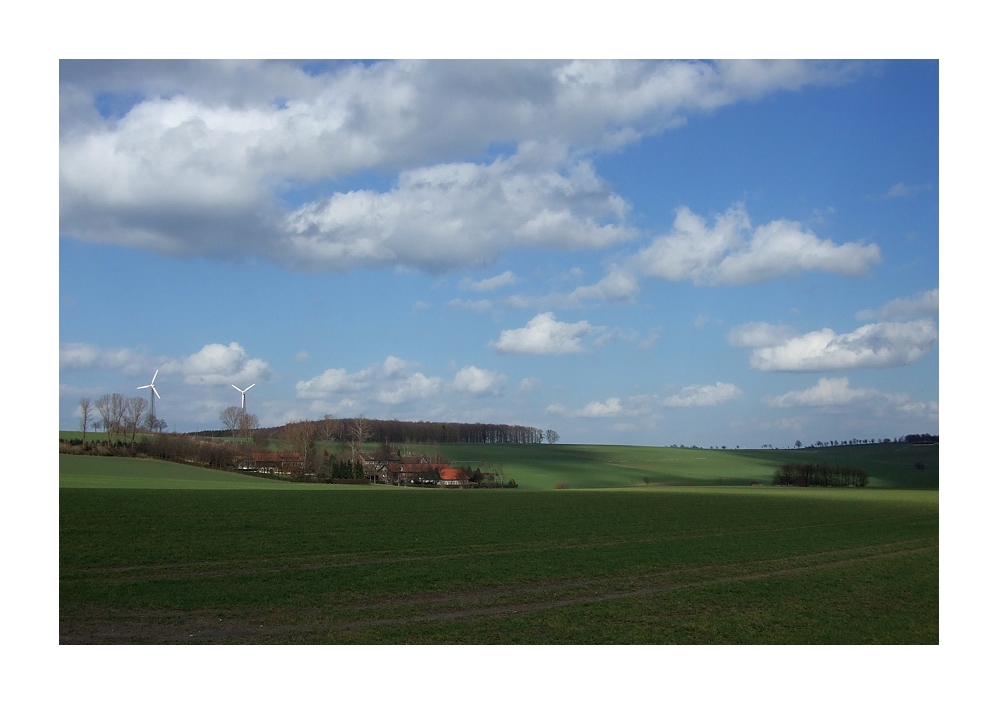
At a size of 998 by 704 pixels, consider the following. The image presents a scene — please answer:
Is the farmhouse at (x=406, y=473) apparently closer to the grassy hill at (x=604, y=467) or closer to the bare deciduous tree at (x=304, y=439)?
the grassy hill at (x=604, y=467)

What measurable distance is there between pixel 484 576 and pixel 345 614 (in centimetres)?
537

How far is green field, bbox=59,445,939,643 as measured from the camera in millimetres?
16047

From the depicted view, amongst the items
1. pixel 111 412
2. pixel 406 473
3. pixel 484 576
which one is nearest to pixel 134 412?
pixel 111 412

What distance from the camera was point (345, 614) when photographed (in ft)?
55.4

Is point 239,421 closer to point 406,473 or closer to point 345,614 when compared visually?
point 406,473

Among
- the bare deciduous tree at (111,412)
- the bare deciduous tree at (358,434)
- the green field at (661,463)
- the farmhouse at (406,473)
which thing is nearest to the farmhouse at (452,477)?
the farmhouse at (406,473)

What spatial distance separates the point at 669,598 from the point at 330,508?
95.5ft

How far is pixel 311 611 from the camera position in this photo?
56.3 feet

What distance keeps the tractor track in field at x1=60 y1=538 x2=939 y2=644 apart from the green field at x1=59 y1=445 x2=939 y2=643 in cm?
6

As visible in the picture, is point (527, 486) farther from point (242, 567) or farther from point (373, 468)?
point (242, 567)

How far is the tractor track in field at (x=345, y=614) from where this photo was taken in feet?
50.5

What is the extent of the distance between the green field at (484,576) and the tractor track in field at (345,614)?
0.21 feet

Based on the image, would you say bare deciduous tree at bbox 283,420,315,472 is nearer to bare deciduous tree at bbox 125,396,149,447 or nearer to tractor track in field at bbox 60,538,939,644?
bare deciduous tree at bbox 125,396,149,447

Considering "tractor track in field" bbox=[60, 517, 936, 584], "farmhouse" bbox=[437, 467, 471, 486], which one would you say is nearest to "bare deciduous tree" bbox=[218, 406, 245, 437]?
"farmhouse" bbox=[437, 467, 471, 486]
